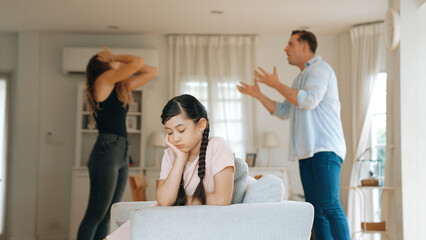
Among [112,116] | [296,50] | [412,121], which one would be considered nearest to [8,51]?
[112,116]

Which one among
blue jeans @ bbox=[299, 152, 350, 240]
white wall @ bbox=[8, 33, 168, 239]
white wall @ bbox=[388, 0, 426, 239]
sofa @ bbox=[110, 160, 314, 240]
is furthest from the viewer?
white wall @ bbox=[8, 33, 168, 239]

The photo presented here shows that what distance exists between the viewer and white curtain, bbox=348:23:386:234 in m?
6.45

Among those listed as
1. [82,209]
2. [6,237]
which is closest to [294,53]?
[82,209]

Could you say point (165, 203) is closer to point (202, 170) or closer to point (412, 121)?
point (202, 170)

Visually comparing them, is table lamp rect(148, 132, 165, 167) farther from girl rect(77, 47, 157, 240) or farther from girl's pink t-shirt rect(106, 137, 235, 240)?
girl's pink t-shirt rect(106, 137, 235, 240)

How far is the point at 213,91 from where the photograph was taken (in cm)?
691

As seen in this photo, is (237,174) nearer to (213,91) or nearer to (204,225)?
(204,225)

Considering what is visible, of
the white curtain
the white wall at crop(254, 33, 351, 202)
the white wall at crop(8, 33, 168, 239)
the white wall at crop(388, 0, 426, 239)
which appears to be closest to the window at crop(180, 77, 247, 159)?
the white wall at crop(254, 33, 351, 202)

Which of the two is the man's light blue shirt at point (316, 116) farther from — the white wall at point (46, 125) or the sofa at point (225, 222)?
the white wall at point (46, 125)

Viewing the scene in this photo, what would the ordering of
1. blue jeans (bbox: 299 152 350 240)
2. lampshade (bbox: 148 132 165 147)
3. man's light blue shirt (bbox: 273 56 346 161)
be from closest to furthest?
blue jeans (bbox: 299 152 350 240) < man's light blue shirt (bbox: 273 56 346 161) < lampshade (bbox: 148 132 165 147)

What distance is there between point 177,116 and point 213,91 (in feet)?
15.2

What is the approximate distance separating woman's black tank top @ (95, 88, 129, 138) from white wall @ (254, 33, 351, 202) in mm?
3411

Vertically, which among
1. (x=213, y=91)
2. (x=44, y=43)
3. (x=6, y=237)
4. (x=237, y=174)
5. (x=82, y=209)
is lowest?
(x=6, y=237)

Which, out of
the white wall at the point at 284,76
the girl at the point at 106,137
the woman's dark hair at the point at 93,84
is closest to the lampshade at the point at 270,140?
the white wall at the point at 284,76
